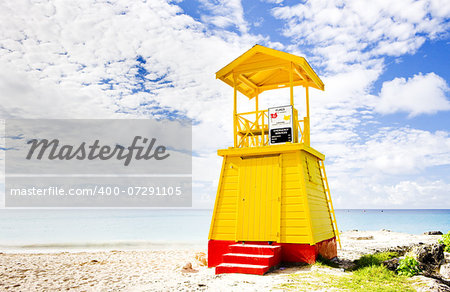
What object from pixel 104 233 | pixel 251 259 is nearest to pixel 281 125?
pixel 251 259

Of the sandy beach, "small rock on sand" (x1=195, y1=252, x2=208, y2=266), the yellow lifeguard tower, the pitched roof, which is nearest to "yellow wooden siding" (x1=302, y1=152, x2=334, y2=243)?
the yellow lifeguard tower

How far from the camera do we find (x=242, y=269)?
27.3 feet

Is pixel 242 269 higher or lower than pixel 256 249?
lower

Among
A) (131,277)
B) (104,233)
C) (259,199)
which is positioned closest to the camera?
(259,199)

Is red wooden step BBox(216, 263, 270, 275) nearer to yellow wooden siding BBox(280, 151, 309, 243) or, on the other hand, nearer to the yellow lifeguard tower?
the yellow lifeguard tower

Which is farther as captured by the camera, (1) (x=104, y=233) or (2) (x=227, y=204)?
(1) (x=104, y=233)

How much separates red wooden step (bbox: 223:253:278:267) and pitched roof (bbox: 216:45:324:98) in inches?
231

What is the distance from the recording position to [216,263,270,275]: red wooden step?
813cm

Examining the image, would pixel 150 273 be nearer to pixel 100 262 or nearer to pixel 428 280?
pixel 100 262

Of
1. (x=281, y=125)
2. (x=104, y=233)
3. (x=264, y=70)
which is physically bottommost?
(x=104, y=233)

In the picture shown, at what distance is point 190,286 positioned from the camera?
7.48 meters

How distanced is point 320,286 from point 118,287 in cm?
529

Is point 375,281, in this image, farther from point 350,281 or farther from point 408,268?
point 408,268

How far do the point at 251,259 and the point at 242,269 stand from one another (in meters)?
0.50
